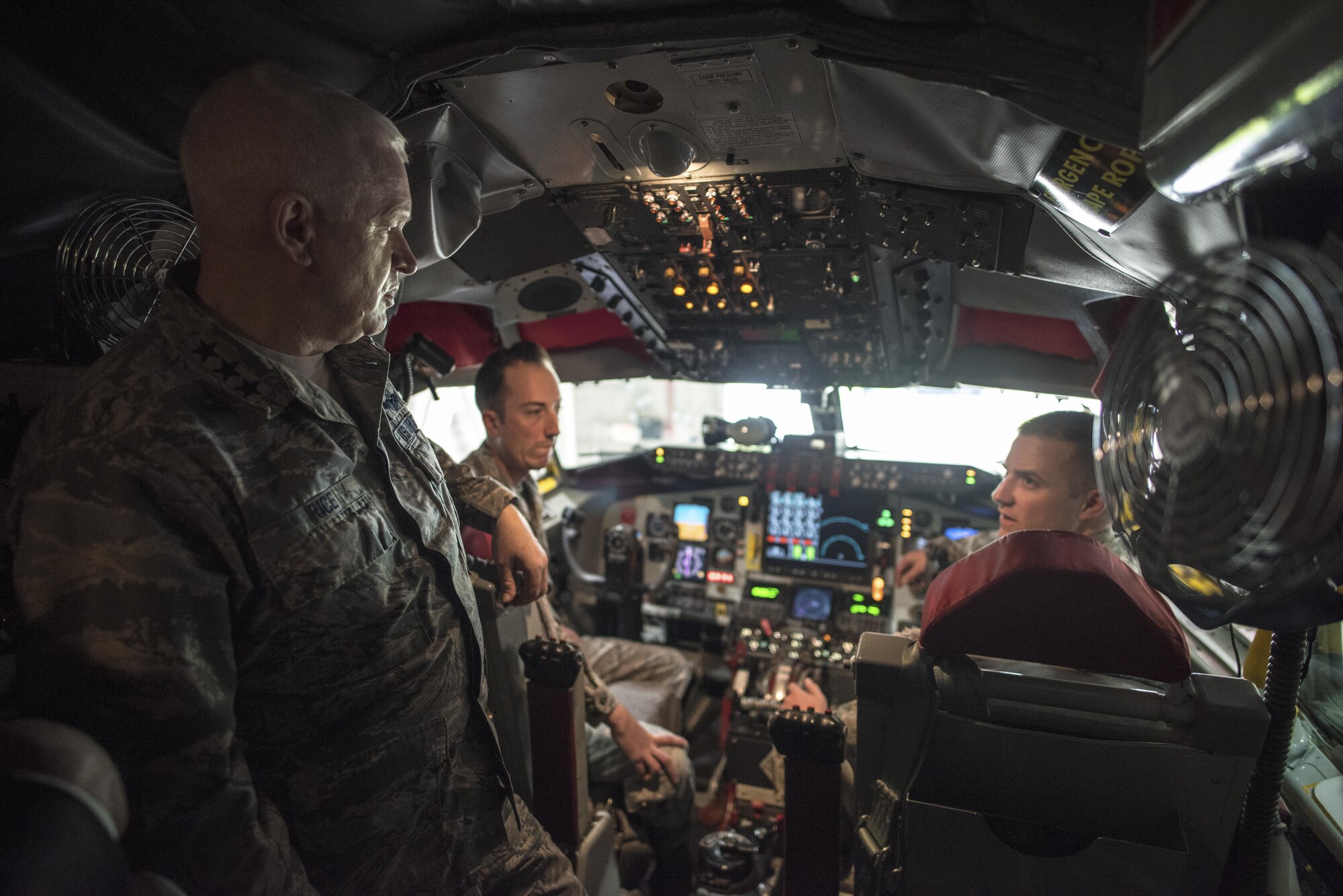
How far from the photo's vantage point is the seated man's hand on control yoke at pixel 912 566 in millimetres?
3547

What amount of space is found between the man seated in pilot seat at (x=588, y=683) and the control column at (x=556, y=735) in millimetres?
418

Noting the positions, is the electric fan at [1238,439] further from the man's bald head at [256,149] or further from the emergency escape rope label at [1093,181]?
the man's bald head at [256,149]

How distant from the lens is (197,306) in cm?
107

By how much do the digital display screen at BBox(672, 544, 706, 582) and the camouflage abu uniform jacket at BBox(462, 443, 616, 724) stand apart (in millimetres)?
1718

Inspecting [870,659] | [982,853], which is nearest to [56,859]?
[870,659]

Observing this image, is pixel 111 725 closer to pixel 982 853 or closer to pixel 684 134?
pixel 982 853

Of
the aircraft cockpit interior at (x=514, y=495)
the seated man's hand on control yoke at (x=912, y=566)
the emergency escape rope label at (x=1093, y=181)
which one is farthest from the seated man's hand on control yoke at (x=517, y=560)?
the seated man's hand on control yoke at (x=912, y=566)

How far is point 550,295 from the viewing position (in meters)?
3.16

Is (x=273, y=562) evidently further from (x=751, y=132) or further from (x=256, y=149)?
(x=751, y=132)

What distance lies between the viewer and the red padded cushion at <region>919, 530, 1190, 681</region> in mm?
1110

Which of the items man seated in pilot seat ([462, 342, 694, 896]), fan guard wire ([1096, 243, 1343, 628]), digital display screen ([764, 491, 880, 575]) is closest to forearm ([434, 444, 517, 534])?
man seated in pilot seat ([462, 342, 694, 896])

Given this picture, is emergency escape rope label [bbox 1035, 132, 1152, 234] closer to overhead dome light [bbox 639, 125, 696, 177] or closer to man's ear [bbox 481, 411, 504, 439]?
overhead dome light [bbox 639, 125, 696, 177]

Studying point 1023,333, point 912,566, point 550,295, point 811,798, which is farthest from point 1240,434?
point 912,566

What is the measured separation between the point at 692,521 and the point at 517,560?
2.71 meters
